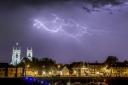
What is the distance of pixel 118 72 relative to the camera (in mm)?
198750

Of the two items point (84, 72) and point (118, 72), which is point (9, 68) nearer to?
point (84, 72)

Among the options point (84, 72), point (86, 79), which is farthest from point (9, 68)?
point (86, 79)

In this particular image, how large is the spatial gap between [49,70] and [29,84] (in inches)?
3789

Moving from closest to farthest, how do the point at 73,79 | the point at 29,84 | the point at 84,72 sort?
the point at 29,84, the point at 73,79, the point at 84,72

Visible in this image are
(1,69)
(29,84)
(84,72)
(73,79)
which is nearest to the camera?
(29,84)

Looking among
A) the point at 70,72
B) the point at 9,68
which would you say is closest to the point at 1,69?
the point at 9,68

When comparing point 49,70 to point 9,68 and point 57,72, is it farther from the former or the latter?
point 9,68

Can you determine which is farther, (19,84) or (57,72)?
(57,72)

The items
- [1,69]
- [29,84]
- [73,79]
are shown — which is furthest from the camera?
[1,69]

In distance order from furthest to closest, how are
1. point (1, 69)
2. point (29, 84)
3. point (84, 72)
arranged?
point (84, 72) < point (1, 69) < point (29, 84)

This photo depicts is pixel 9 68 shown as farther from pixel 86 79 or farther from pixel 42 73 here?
pixel 86 79

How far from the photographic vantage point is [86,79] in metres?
149

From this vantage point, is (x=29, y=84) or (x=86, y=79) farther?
(x=86, y=79)

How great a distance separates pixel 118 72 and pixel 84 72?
55.8ft
